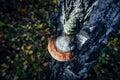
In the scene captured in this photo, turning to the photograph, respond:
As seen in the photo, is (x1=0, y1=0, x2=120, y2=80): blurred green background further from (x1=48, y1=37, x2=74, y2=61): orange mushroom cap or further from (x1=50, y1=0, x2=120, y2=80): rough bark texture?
(x1=48, y1=37, x2=74, y2=61): orange mushroom cap

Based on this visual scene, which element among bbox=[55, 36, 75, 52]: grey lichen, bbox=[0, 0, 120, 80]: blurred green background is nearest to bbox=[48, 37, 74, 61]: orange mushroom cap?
bbox=[55, 36, 75, 52]: grey lichen

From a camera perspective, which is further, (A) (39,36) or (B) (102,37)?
(A) (39,36)

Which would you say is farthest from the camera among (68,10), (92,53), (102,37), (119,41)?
(119,41)

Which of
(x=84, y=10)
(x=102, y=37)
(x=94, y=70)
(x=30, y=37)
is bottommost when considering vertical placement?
(x=94, y=70)

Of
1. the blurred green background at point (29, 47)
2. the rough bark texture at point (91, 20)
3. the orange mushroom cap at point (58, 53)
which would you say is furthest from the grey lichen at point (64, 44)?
the blurred green background at point (29, 47)

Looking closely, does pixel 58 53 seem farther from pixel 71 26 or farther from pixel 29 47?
pixel 29 47

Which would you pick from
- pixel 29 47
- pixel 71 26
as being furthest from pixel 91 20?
pixel 29 47

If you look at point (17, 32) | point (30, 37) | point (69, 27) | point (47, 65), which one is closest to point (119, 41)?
point (47, 65)

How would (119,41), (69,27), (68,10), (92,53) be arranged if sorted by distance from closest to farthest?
(69,27) → (68,10) → (92,53) → (119,41)

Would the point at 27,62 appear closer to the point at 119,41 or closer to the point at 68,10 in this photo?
the point at 119,41
